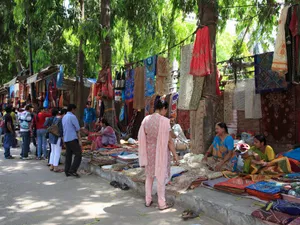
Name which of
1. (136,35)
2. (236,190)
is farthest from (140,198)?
(136,35)

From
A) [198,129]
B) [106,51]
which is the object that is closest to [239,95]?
[198,129]

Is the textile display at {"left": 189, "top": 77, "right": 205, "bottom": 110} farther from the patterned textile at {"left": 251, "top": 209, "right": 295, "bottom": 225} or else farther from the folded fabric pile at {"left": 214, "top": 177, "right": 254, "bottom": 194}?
the patterned textile at {"left": 251, "top": 209, "right": 295, "bottom": 225}

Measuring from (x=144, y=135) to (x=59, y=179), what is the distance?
123 inches

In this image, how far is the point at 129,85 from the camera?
31.8 feet

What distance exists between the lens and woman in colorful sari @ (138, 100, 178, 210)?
4.64 meters

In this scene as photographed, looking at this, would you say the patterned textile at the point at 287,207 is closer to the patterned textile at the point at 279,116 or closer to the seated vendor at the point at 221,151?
the seated vendor at the point at 221,151

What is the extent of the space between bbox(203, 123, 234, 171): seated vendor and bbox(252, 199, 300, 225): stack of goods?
2.00 meters

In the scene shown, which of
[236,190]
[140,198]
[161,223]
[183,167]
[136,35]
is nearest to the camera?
[161,223]

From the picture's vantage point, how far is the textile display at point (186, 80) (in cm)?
722

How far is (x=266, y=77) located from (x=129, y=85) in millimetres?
4204

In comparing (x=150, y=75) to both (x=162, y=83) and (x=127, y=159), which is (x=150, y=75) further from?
(x=127, y=159)

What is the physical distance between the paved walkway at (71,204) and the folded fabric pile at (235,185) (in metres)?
0.65

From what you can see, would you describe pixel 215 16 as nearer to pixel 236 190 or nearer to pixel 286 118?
pixel 286 118

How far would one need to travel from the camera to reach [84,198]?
17.8 ft
